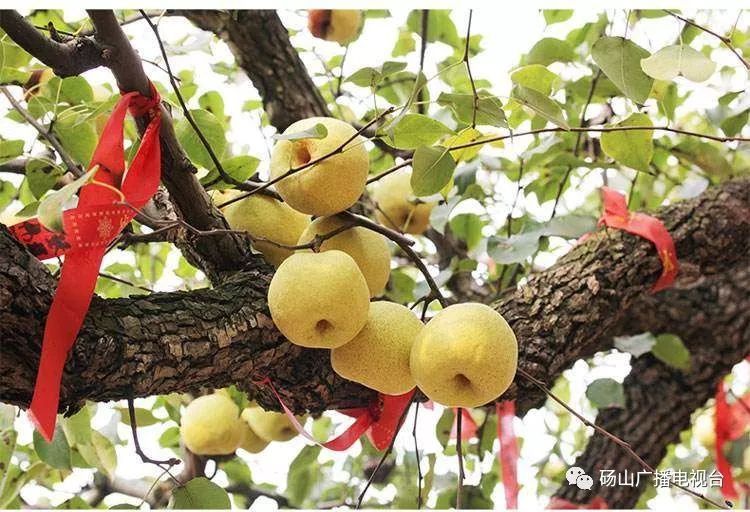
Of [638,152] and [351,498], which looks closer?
[638,152]

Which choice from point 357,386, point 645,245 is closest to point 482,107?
point 357,386

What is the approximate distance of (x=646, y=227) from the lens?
3.94 feet

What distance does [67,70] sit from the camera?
712 mm

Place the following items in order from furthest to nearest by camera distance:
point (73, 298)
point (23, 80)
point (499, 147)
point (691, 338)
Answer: point (691, 338) < point (499, 147) < point (23, 80) < point (73, 298)

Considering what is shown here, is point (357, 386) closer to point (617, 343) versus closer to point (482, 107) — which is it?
point (482, 107)

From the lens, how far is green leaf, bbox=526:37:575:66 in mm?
1112

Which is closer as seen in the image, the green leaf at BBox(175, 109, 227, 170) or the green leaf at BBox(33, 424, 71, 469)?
the green leaf at BBox(175, 109, 227, 170)

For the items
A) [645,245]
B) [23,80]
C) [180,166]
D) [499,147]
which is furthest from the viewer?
[499,147]

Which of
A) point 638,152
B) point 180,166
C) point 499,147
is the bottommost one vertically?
point 180,166

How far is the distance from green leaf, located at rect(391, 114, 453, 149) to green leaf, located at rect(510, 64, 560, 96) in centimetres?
19

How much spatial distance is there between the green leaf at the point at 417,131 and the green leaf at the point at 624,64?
0.18m

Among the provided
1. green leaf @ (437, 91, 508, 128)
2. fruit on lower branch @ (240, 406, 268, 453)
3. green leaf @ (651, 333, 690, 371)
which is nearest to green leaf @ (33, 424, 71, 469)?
fruit on lower branch @ (240, 406, 268, 453)

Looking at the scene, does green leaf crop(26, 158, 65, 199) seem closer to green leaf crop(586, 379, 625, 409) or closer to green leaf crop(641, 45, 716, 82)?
green leaf crop(641, 45, 716, 82)

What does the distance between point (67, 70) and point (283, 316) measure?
0.30m
